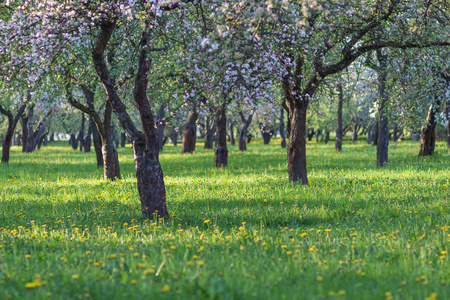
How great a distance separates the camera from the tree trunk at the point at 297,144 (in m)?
12.4

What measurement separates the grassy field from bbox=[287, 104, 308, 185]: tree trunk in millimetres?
590

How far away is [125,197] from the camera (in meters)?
10.9

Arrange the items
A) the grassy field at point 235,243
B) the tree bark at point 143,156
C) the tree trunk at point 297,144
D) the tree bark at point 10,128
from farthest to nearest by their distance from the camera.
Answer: the tree bark at point 10,128 → the tree trunk at point 297,144 → the tree bark at point 143,156 → the grassy field at point 235,243

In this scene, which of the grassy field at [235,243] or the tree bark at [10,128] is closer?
the grassy field at [235,243]

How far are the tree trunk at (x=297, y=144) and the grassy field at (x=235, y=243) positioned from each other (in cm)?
59

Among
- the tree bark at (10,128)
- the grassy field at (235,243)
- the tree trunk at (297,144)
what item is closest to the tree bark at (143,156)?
the grassy field at (235,243)

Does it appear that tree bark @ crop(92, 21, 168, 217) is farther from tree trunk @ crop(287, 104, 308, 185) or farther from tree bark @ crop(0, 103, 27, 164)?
tree bark @ crop(0, 103, 27, 164)

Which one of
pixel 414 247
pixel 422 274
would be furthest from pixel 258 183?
pixel 422 274

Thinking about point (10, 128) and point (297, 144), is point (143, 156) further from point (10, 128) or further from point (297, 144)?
point (10, 128)

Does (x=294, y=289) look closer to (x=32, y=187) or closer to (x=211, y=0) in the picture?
(x=211, y=0)

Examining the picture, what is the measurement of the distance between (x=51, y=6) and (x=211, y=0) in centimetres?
328

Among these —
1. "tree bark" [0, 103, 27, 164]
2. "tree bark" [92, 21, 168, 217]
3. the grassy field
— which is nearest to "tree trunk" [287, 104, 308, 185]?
the grassy field

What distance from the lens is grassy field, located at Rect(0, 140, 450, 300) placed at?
4340 mm

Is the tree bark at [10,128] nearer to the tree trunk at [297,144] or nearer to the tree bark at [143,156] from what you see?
the tree bark at [143,156]
